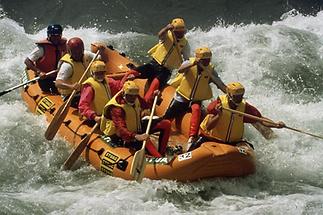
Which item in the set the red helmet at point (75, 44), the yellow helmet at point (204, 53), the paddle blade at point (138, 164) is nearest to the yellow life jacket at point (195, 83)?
the yellow helmet at point (204, 53)

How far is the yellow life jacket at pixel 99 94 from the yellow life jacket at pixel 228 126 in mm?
1608

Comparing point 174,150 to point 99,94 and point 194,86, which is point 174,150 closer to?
point 194,86

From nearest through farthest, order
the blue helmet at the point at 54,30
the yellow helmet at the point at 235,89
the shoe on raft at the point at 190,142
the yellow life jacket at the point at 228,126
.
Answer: the yellow helmet at the point at 235,89
the yellow life jacket at the point at 228,126
the shoe on raft at the point at 190,142
the blue helmet at the point at 54,30

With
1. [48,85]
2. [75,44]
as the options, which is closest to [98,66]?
[75,44]

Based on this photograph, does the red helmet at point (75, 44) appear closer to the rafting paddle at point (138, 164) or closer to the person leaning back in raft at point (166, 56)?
the person leaning back in raft at point (166, 56)

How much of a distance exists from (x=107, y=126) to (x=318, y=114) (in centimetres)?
406

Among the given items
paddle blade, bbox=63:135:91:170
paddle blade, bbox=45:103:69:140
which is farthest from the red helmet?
paddle blade, bbox=63:135:91:170

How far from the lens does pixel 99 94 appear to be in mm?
8836

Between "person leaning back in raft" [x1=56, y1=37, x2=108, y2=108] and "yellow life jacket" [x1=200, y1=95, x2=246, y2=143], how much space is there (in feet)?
7.54

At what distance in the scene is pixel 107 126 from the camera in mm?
8406

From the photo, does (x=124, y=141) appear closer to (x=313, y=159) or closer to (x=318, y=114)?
(x=313, y=159)

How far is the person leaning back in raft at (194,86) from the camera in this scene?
8758mm

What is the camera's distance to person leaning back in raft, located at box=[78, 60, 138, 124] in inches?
345

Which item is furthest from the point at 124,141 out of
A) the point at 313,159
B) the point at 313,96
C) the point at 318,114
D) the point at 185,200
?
the point at 313,96
